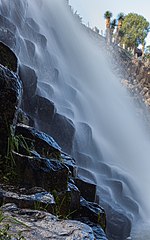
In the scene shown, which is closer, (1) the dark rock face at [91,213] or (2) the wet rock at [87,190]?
(1) the dark rock face at [91,213]

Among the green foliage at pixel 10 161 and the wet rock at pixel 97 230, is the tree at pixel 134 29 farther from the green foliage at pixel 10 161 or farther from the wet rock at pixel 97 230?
the green foliage at pixel 10 161

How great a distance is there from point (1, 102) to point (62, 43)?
2150 cm

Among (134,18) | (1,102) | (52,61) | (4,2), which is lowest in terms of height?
(1,102)

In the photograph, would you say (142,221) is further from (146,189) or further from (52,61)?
(52,61)

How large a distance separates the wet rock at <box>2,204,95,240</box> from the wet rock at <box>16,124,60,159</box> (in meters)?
2.02

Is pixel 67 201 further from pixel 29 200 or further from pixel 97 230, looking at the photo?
pixel 29 200

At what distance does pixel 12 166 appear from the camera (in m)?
4.41

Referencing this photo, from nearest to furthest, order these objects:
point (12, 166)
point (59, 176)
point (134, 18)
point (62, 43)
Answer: point (12, 166), point (59, 176), point (62, 43), point (134, 18)

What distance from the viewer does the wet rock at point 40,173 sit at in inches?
176

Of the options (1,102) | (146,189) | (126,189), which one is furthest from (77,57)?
(1,102)

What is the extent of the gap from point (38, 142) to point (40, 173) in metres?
0.96

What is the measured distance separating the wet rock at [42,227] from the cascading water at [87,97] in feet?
19.6

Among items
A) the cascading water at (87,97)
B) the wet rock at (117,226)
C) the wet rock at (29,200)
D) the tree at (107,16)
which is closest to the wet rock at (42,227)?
the wet rock at (29,200)

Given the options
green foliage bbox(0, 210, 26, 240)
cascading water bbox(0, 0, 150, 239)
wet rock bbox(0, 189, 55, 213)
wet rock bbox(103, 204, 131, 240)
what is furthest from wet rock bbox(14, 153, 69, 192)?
cascading water bbox(0, 0, 150, 239)
